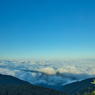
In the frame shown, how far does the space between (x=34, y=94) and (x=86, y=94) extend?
154m

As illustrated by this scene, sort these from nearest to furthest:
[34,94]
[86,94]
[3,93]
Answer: [86,94], [3,93], [34,94]

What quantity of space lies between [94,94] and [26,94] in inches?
5878

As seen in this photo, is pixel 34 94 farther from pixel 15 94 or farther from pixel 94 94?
pixel 94 94

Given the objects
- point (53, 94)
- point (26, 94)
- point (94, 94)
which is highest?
point (94, 94)

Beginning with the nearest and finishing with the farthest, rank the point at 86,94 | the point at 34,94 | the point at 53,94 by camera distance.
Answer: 1. the point at 86,94
2. the point at 34,94
3. the point at 53,94

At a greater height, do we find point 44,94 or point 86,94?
point 86,94

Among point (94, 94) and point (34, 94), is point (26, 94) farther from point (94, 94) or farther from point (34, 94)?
point (94, 94)

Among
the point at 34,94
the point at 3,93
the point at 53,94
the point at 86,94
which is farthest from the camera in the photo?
the point at 53,94

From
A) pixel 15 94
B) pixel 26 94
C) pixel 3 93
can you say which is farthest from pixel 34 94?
pixel 3 93

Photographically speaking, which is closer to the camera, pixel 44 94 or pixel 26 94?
pixel 26 94

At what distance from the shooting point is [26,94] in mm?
140125

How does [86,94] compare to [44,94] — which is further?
[44,94]

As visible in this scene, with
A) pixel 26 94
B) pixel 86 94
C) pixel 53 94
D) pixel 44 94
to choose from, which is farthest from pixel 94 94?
pixel 53 94

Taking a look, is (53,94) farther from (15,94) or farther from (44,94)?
(15,94)
